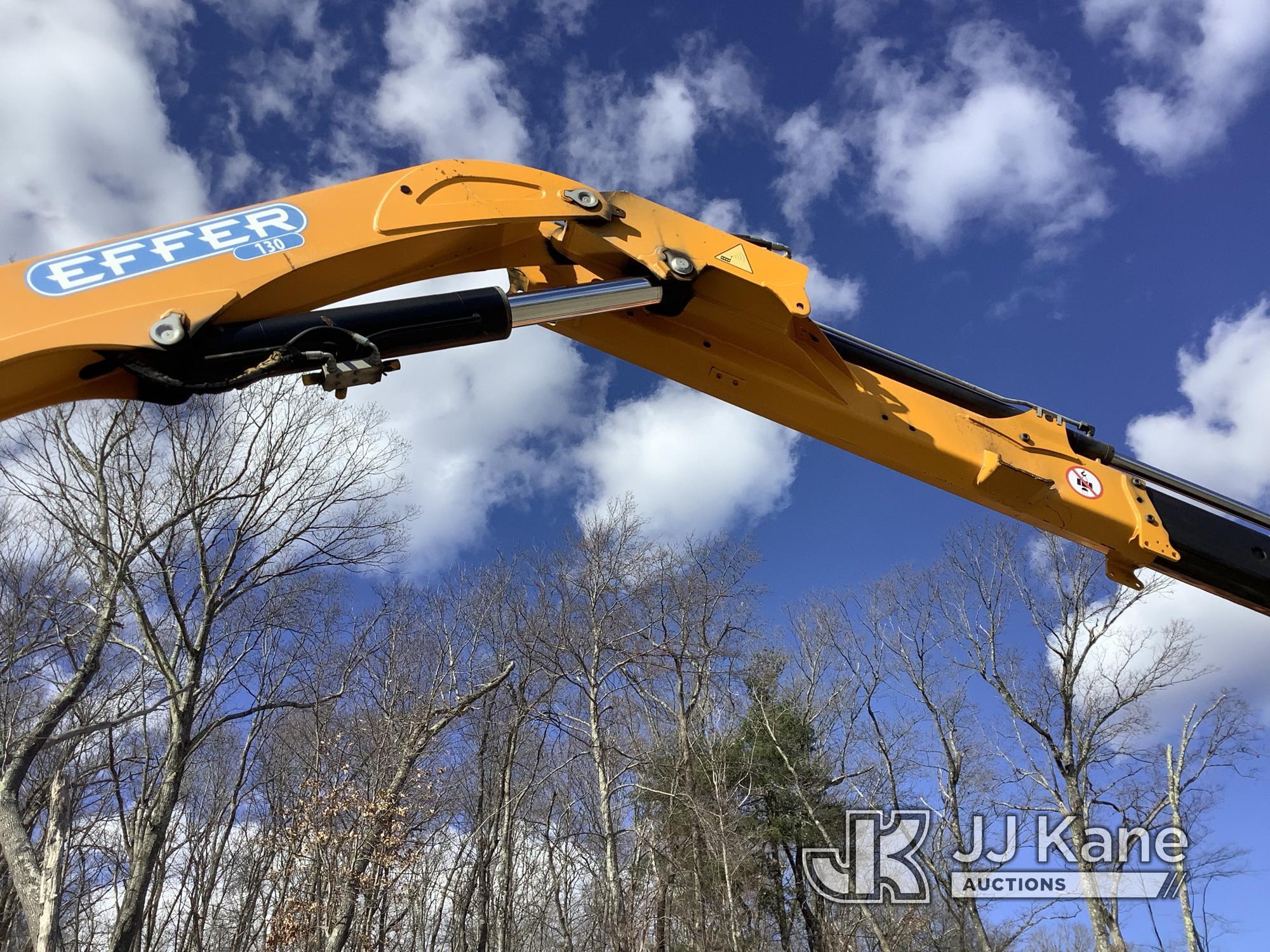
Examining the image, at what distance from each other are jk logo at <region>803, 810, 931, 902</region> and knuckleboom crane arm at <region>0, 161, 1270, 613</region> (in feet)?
47.6

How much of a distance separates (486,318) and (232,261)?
737 millimetres

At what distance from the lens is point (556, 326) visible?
3.28 metres

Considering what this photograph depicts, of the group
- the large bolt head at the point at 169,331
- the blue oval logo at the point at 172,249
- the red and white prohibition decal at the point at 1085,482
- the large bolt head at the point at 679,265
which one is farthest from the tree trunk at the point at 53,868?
the red and white prohibition decal at the point at 1085,482

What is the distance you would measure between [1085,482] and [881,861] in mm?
15669

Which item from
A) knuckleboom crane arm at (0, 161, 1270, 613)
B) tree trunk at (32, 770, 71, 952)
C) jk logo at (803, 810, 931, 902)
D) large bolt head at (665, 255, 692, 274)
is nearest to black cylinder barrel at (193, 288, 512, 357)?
knuckleboom crane arm at (0, 161, 1270, 613)

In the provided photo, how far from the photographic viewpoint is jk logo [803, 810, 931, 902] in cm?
1741

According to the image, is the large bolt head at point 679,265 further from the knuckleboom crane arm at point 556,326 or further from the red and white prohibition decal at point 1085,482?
the red and white prohibition decal at point 1085,482

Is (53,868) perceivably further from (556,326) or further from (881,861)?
(881,861)

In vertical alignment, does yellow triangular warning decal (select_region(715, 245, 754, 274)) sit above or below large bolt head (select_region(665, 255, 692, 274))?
above

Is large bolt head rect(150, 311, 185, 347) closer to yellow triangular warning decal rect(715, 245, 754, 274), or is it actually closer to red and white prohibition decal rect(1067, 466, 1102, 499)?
yellow triangular warning decal rect(715, 245, 754, 274)

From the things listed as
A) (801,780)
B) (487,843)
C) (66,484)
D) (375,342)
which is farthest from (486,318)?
(801,780)

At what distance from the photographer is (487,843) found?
1752cm

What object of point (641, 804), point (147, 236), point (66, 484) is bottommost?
point (147, 236)

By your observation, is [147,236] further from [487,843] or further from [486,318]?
[487,843]
